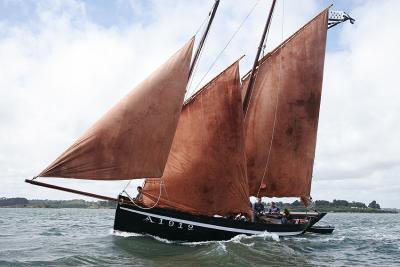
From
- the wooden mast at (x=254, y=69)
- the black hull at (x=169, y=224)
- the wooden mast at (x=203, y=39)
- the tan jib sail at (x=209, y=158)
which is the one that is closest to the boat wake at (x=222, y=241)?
the black hull at (x=169, y=224)

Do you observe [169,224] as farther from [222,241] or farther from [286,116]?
[286,116]

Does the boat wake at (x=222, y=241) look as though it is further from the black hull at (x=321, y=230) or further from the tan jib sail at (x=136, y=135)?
the black hull at (x=321, y=230)

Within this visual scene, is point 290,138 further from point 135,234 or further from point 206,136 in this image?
point 135,234

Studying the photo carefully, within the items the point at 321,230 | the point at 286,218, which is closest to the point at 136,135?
the point at 286,218

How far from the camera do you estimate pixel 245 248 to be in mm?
23984

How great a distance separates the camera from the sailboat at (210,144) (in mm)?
21844

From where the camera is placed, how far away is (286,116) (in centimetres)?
3325

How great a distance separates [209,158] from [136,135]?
17.8 feet

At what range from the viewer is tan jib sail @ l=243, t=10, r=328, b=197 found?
32688 millimetres

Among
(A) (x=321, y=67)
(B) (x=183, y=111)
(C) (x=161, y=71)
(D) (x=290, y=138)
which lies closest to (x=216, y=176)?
(B) (x=183, y=111)

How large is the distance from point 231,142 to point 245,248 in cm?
610

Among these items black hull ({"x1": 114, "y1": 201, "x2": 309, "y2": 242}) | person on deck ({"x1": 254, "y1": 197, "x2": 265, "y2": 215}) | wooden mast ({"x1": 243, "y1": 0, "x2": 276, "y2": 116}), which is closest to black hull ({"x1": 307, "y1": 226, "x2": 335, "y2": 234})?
person on deck ({"x1": 254, "y1": 197, "x2": 265, "y2": 215})

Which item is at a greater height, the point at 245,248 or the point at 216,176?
the point at 216,176

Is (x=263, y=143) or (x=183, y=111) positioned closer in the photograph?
(x=183, y=111)
